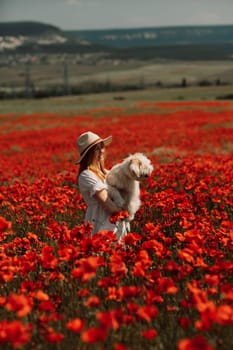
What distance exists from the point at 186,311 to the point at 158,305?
26cm

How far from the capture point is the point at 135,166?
484 centimetres

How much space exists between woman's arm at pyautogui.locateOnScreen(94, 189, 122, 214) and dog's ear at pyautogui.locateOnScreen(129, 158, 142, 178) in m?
0.46

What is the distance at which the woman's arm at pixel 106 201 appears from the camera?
17.0 feet

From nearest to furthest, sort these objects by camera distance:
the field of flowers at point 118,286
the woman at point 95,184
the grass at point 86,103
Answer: the field of flowers at point 118,286 < the woman at point 95,184 < the grass at point 86,103

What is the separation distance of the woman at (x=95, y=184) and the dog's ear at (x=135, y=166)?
477mm

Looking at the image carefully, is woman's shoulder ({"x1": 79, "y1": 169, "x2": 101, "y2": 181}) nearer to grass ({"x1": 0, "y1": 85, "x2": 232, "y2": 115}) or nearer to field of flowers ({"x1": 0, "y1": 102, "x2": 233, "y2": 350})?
field of flowers ({"x1": 0, "y1": 102, "x2": 233, "y2": 350})

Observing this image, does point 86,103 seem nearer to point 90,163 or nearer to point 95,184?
point 90,163

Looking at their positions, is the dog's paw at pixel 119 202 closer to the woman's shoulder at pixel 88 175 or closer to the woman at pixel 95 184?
the woman at pixel 95 184

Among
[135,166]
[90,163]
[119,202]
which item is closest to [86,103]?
[90,163]

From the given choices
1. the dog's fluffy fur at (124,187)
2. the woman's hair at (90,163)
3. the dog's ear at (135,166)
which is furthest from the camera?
the woman's hair at (90,163)

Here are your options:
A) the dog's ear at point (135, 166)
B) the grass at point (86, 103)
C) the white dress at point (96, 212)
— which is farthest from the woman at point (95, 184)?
the grass at point (86, 103)

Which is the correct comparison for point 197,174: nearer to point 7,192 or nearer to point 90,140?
point 7,192

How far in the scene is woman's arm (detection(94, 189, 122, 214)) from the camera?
519 cm

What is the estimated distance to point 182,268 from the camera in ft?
10.6
